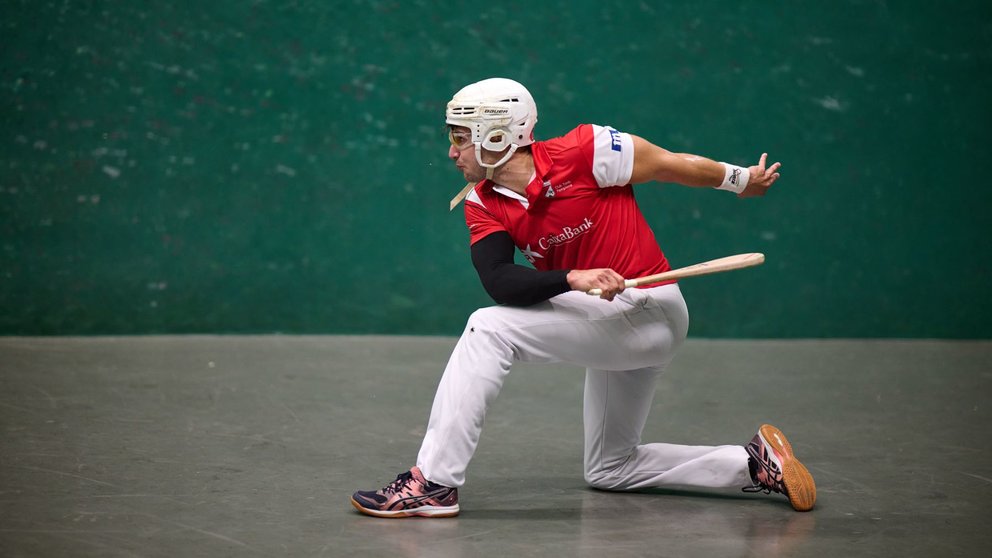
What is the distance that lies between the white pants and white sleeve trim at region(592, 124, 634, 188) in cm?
36

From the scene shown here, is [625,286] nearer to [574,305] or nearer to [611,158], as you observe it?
[574,305]

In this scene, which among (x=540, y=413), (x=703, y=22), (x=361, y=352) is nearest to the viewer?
(x=540, y=413)

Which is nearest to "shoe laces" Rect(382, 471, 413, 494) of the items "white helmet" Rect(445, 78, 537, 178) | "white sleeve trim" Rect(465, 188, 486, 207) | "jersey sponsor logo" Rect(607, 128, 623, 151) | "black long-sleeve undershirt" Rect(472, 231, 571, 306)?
"black long-sleeve undershirt" Rect(472, 231, 571, 306)

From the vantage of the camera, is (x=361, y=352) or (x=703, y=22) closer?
(x=361, y=352)

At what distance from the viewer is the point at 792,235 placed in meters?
6.80

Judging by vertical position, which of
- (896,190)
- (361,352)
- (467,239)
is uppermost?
(896,190)

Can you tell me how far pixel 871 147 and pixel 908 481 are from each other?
3358mm

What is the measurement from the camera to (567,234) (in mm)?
3574

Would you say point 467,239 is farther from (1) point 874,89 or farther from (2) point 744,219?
(1) point 874,89

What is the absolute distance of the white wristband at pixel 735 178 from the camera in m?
3.71

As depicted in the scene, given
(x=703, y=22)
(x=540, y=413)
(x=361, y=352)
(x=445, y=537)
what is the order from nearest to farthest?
(x=445, y=537) < (x=540, y=413) < (x=361, y=352) < (x=703, y=22)

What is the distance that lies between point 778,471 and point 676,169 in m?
1.02

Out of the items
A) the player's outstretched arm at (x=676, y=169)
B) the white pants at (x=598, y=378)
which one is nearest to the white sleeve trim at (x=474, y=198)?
the white pants at (x=598, y=378)

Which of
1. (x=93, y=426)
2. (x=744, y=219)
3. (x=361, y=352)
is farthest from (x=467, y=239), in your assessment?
(x=93, y=426)
